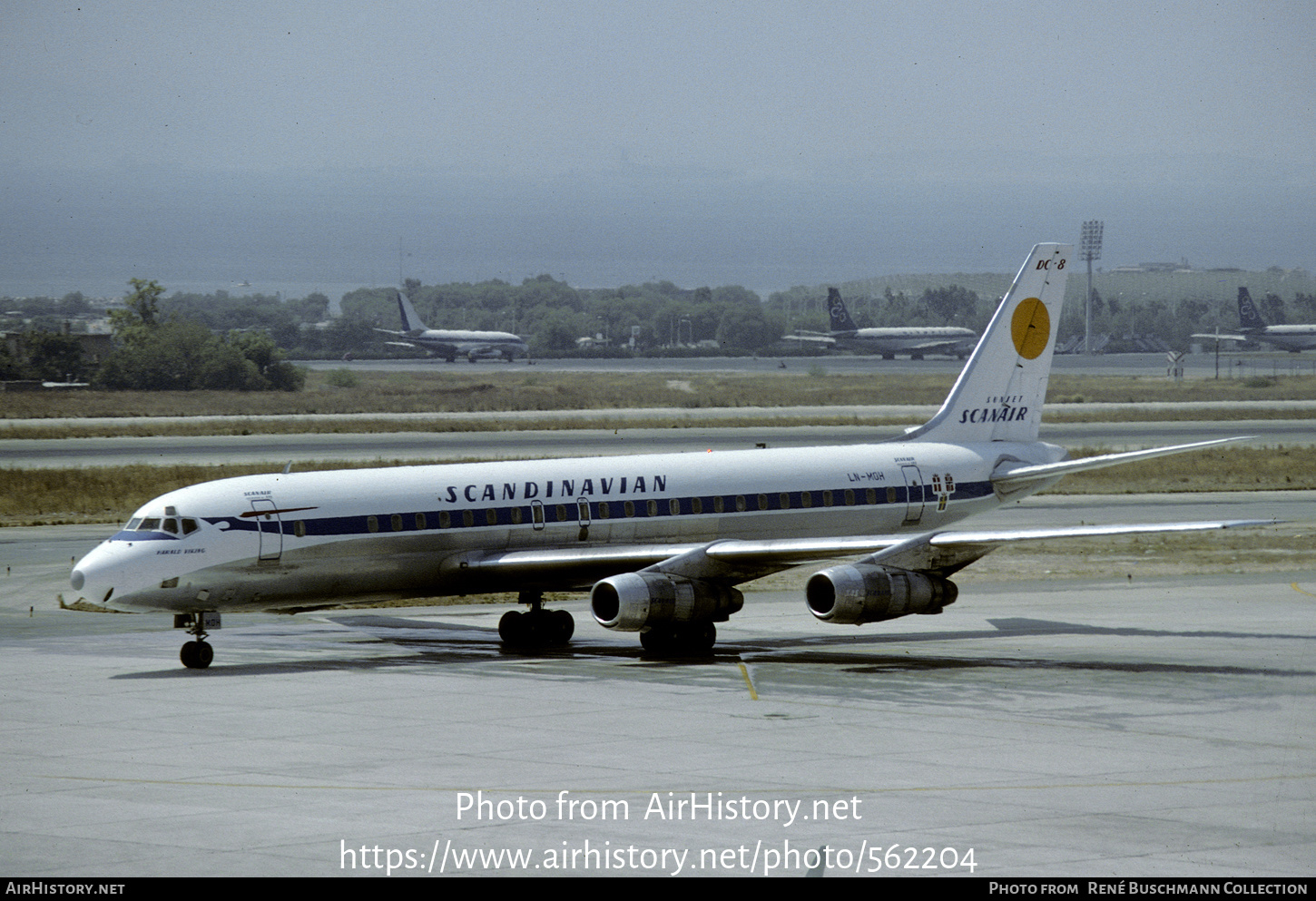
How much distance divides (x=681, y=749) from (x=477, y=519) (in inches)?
482

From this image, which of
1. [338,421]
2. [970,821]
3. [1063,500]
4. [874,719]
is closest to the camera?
[970,821]

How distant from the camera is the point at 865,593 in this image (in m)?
28.8

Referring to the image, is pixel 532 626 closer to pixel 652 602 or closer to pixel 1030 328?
pixel 652 602

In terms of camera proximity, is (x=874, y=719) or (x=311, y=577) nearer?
(x=874, y=719)

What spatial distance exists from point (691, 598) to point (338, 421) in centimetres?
7797

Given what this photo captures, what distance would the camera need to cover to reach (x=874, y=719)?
23328mm

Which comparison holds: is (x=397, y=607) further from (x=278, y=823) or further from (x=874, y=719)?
(x=278, y=823)

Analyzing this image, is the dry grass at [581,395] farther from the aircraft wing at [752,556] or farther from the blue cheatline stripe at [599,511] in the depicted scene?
the aircraft wing at [752,556]

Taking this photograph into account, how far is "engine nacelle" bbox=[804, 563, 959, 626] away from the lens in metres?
28.7

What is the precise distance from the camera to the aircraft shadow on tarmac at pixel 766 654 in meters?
28.8

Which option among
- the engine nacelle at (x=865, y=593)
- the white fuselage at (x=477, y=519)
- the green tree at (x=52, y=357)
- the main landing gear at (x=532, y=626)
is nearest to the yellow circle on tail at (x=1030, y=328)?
the white fuselage at (x=477, y=519)

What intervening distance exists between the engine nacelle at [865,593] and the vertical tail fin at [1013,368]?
416 inches

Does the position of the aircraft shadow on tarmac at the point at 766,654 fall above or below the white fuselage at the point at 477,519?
below
